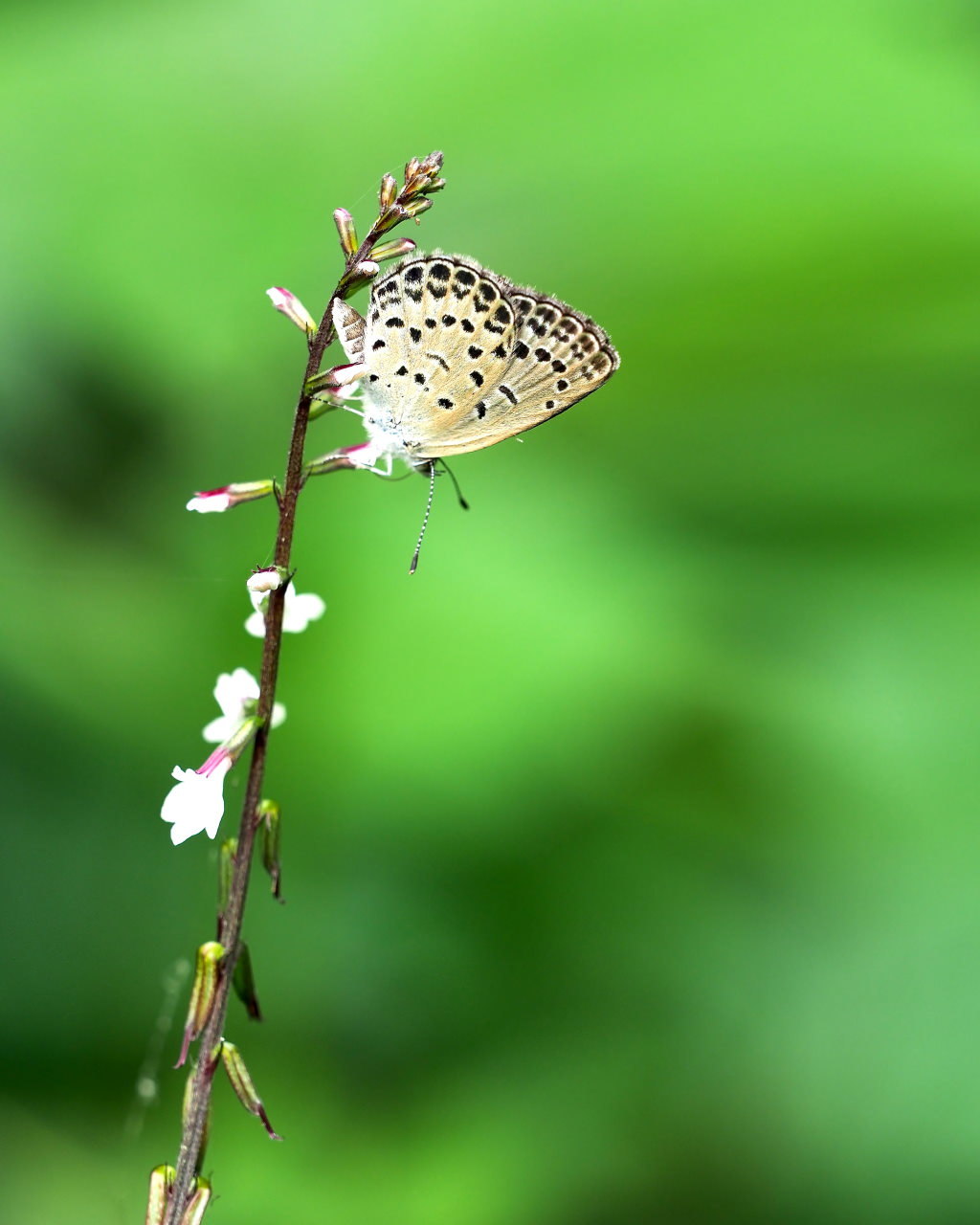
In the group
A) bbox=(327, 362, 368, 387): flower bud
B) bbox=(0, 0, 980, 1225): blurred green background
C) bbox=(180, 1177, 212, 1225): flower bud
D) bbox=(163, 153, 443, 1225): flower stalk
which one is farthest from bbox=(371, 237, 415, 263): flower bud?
bbox=(0, 0, 980, 1225): blurred green background

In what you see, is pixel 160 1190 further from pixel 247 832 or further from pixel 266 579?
pixel 266 579

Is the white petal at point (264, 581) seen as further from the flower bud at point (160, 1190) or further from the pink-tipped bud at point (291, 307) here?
the flower bud at point (160, 1190)

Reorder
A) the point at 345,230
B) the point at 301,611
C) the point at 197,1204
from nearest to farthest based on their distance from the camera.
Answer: the point at 197,1204
the point at 345,230
the point at 301,611

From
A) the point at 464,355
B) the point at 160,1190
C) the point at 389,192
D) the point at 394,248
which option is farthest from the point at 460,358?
the point at 160,1190

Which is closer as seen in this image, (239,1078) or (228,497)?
(239,1078)

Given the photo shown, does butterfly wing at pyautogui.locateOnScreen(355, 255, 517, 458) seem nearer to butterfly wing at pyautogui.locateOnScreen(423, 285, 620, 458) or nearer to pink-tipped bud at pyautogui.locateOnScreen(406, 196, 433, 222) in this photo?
butterfly wing at pyautogui.locateOnScreen(423, 285, 620, 458)

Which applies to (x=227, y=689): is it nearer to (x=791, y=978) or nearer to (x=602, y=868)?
(x=602, y=868)

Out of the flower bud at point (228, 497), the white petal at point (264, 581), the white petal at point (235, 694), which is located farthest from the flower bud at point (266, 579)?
the white petal at point (235, 694)
